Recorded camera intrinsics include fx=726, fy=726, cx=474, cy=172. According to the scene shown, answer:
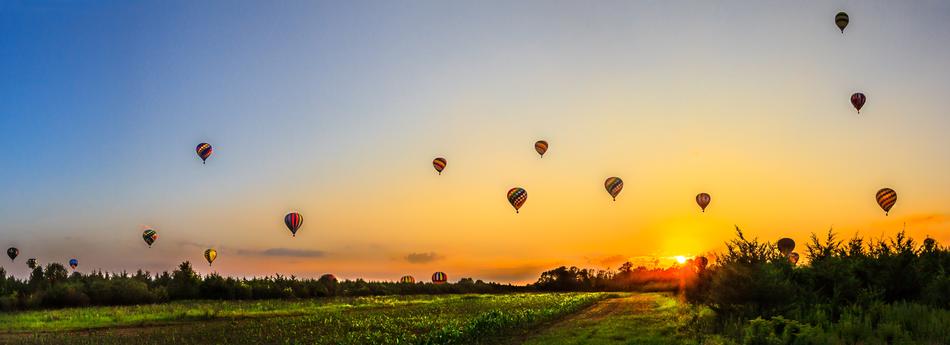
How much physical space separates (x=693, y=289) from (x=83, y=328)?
34743 mm

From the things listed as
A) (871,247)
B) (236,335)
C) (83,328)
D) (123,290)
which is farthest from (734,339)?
(123,290)

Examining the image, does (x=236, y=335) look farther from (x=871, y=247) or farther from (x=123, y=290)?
(x=123, y=290)

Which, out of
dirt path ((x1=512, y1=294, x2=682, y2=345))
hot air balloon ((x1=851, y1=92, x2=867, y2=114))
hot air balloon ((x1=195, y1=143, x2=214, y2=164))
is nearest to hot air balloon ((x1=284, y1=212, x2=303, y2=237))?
hot air balloon ((x1=195, y1=143, x2=214, y2=164))

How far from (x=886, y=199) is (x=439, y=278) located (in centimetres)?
7862

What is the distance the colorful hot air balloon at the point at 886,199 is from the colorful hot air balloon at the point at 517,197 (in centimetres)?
3026

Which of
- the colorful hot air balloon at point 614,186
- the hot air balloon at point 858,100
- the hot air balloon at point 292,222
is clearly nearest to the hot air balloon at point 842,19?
the hot air balloon at point 858,100

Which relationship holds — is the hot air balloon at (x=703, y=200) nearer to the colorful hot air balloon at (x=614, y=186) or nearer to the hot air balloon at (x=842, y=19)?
the colorful hot air balloon at (x=614, y=186)

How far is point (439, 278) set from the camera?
12544 cm

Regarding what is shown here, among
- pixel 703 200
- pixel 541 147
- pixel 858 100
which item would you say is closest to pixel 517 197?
pixel 541 147

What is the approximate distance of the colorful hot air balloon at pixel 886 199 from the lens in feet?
195

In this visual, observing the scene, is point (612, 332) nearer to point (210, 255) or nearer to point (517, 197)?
point (517, 197)

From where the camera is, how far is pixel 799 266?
32.7 meters

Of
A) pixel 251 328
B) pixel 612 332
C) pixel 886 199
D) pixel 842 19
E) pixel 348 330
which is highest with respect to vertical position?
pixel 842 19

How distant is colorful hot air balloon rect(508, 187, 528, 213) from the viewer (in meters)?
69.0
